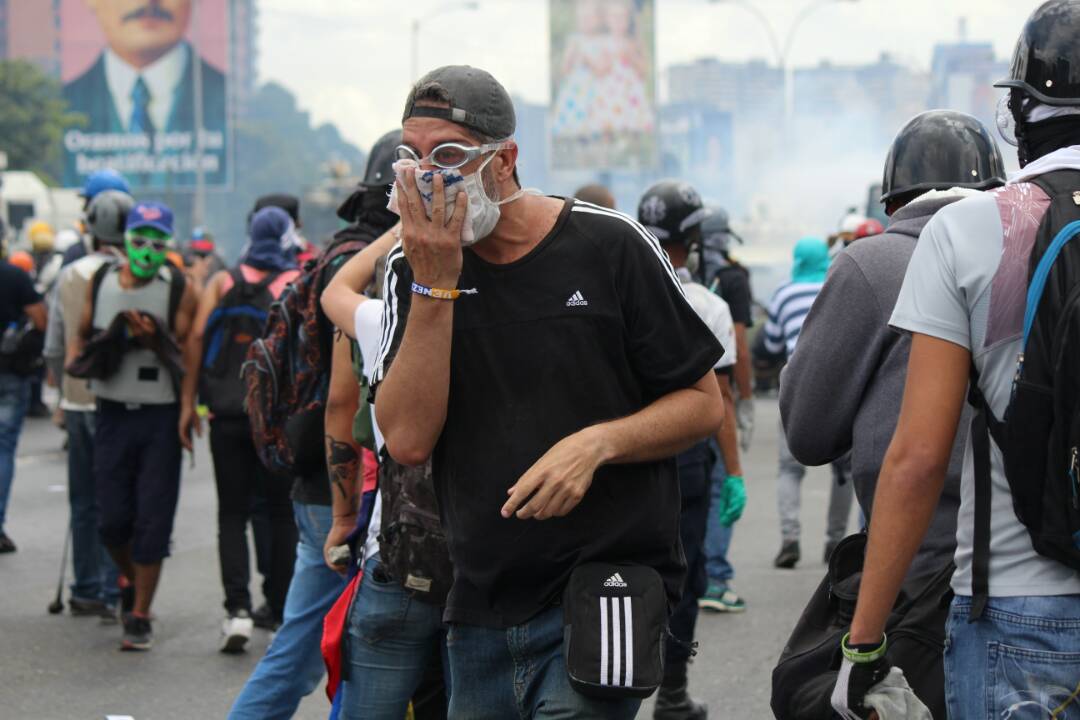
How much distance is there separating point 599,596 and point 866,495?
0.70 meters

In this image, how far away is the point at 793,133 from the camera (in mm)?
80562

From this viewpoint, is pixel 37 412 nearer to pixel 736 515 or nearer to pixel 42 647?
pixel 42 647

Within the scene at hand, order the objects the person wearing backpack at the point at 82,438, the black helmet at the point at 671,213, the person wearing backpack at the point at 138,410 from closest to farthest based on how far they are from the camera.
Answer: the black helmet at the point at 671,213
the person wearing backpack at the point at 138,410
the person wearing backpack at the point at 82,438

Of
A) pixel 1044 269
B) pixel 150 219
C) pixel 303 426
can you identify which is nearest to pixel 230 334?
pixel 150 219

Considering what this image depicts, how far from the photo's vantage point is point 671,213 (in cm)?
614

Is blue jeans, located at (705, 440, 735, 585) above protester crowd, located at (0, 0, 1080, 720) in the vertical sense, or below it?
below

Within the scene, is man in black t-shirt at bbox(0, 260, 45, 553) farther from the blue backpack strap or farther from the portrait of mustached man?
the portrait of mustached man

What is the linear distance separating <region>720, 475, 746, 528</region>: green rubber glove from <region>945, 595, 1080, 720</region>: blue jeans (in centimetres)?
372

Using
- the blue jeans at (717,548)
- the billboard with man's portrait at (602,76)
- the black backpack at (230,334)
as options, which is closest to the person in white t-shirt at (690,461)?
the blue jeans at (717,548)

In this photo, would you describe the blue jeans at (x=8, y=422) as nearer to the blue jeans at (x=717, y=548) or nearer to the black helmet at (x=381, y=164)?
the blue jeans at (x=717, y=548)

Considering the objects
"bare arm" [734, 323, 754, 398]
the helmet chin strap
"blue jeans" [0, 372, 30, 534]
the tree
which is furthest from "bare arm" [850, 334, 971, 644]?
the tree

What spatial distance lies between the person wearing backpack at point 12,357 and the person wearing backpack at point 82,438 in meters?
1.38

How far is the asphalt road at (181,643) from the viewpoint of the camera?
245 inches

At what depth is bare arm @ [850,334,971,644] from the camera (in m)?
2.58
